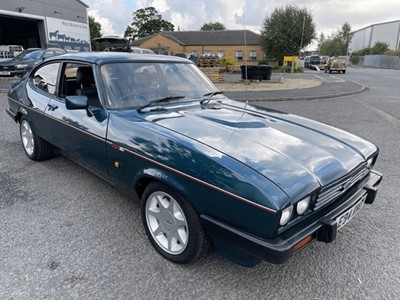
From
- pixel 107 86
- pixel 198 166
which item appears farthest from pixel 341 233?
pixel 107 86

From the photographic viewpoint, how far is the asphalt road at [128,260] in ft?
6.98

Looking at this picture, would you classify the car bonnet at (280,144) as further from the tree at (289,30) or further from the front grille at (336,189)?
the tree at (289,30)

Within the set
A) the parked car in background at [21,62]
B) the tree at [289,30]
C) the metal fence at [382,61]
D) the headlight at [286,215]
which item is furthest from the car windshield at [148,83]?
the metal fence at [382,61]

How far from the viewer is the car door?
2.85m

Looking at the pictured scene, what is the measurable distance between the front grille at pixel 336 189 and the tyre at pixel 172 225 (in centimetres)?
85

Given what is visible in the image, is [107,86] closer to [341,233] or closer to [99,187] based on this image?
[99,187]

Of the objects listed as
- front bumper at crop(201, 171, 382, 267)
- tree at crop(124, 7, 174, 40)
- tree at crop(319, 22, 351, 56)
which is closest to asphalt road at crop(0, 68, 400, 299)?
front bumper at crop(201, 171, 382, 267)

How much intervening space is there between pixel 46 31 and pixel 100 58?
3262cm

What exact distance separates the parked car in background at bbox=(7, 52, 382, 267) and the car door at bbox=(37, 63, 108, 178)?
13 mm

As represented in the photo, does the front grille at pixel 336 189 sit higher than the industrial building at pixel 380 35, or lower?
lower

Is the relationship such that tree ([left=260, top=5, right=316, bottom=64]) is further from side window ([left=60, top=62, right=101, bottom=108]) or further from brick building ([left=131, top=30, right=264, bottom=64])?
side window ([left=60, top=62, right=101, bottom=108])

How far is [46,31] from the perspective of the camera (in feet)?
98.8

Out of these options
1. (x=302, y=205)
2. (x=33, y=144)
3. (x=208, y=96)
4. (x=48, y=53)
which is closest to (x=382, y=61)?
(x=48, y=53)

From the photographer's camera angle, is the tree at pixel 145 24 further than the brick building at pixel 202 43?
Yes
